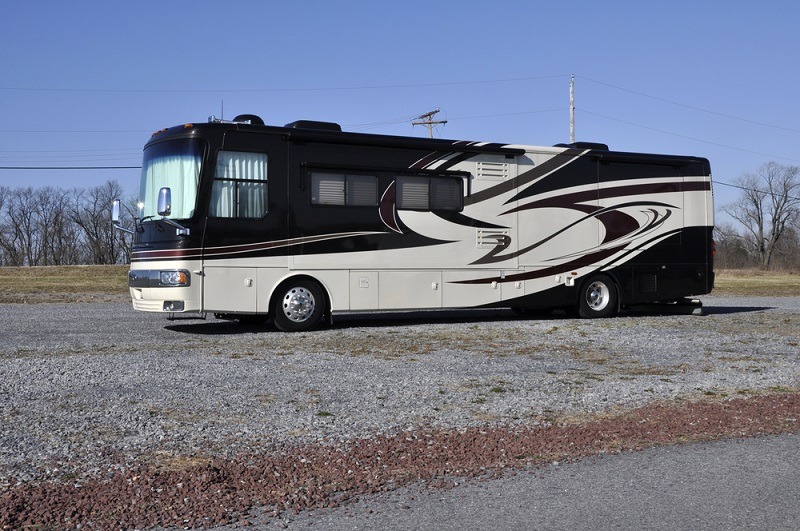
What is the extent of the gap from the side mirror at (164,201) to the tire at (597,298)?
8217 mm

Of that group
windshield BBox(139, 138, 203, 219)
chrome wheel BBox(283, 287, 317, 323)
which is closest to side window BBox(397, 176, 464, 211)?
chrome wheel BBox(283, 287, 317, 323)

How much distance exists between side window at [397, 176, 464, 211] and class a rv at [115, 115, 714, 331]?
3cm

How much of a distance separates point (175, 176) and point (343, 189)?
9.17 feet

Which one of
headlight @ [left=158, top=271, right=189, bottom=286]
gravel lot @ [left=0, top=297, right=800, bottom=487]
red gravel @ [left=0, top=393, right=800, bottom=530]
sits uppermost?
headlight @ [left=158, top=271, right=189, bottom=286]

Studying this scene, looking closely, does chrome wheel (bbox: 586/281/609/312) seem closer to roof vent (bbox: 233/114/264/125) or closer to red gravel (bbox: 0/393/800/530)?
roof vent (bbox: 233/114/264/125)

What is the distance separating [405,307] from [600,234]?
4718mm

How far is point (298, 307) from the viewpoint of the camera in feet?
44.9

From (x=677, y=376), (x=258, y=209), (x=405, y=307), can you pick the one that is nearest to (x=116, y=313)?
(x=258, y=209)

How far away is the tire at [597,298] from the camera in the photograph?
54.4ft

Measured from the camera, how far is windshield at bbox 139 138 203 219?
42.7 ft

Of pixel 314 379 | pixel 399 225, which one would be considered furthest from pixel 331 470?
pixel 399 225

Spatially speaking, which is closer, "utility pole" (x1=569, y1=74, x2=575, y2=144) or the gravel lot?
the gravel lot

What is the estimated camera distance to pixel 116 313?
16953 millimetres

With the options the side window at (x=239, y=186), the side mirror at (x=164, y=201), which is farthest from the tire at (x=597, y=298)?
the side mirror at (x=164, y=201)
